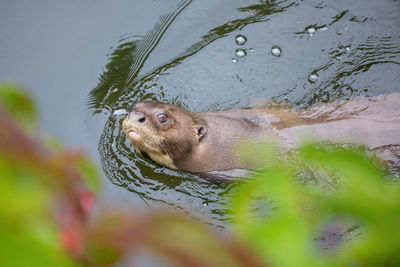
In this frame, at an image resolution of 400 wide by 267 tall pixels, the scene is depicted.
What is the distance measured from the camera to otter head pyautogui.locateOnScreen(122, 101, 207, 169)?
14.4ft

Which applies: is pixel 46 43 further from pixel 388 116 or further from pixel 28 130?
pixel 28 130

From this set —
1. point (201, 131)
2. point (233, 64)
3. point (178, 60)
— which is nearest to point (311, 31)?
point (233, 64)

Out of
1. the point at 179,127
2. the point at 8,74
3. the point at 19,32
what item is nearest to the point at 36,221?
the point at 179,127

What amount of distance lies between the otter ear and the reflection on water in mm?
551

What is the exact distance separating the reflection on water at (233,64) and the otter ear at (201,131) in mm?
551

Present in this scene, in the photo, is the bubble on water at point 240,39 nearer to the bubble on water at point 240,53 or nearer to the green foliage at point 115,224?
the bubble on water at point 240,53

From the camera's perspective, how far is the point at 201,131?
15.2 feet

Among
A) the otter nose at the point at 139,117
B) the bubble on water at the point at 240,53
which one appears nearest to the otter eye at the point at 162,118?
the otter nose at the point at 139,117

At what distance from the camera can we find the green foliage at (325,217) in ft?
1.63

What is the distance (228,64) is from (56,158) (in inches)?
218

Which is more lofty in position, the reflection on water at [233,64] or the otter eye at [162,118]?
the otter eye at [162,118]

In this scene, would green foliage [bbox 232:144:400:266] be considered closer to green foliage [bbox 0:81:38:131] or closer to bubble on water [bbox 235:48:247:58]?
green foliage [bbox 0:81:38:131]

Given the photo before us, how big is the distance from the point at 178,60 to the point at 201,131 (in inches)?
69.0

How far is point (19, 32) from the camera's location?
6348 mm
